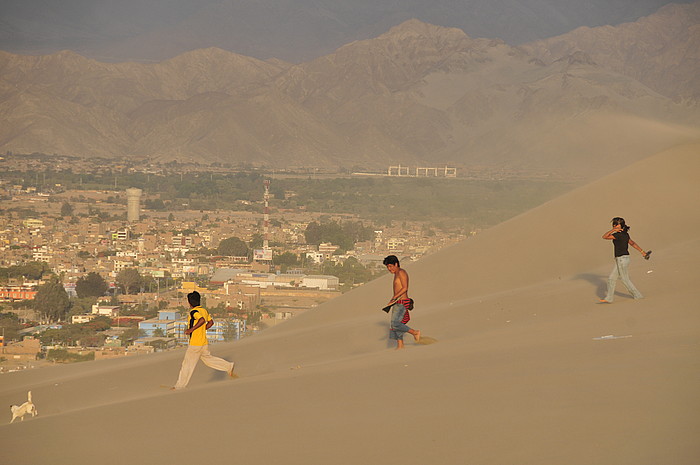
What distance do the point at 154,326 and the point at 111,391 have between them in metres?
14.2

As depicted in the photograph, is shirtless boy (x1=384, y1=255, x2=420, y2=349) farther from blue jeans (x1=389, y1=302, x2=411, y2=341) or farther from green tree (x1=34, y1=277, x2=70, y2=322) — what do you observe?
green tree (x1=34, y1=277, x2=70, y2=322)

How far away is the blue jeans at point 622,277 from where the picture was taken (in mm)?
12273

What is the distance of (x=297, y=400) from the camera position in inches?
334

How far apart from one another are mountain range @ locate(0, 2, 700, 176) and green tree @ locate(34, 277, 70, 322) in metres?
56.1

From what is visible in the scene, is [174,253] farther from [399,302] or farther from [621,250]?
[399,302]

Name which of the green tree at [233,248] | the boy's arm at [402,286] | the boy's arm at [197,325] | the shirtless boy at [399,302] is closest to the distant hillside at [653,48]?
the green tree at [233,248]

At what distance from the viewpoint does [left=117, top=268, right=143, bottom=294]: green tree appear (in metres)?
35.4

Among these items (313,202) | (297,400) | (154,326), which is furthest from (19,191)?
(297,400)

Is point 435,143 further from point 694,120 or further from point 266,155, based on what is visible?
point 694,120

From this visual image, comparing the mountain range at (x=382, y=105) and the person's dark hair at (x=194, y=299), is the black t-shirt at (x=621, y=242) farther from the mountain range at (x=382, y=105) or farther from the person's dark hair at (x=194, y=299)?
the mountain range at (x=382, y=105)

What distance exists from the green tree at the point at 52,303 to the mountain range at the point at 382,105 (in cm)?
5610

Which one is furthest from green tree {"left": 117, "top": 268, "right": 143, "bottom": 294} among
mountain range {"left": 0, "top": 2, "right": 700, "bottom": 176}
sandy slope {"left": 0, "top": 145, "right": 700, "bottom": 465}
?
mountain range {"left": 0, "top": 2, "right": 700, "bottom": 176}

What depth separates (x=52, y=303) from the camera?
94.7ft

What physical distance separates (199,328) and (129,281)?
86.9ft
